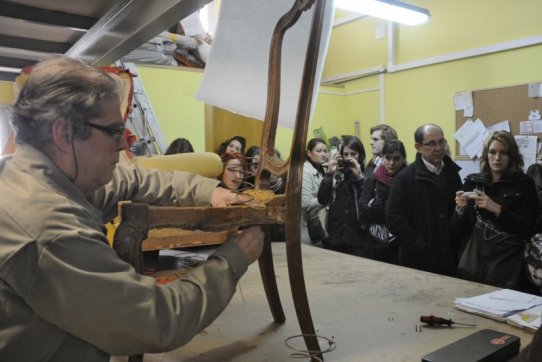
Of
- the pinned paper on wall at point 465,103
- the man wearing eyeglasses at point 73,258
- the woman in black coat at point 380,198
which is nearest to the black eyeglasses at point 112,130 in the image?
the man wearing eyeglasses at point 73,258

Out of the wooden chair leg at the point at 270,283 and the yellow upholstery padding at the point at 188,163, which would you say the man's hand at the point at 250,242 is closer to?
the wooden chair leg at the point at 270,283

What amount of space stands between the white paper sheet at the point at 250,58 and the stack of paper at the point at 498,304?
83 centimetres

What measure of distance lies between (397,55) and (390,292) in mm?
3628

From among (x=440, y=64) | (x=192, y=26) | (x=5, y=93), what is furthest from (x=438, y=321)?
(x=192, y=26)

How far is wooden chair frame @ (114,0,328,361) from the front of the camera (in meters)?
0.84

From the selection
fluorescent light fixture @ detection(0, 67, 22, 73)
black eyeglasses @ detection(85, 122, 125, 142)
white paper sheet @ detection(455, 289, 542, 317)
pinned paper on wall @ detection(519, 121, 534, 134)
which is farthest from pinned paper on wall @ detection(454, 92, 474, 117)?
black eyeglasses @ detection(85, 122, 125, 142)

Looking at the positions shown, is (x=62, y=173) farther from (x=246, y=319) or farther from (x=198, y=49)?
(x=198, y=49)

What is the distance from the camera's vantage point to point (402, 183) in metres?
2.35

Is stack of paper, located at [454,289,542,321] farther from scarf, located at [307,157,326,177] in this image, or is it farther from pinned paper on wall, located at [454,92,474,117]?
pinned paper on wall, located at [454,92,474,117]

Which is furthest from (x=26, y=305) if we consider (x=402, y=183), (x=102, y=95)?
(x=402, y=183)

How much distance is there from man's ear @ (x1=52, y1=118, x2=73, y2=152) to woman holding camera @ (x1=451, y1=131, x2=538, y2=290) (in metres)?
1.85

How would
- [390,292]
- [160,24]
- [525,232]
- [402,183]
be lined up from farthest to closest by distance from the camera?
1. [402,183]
2. [525,232]
3. [390,292]
4. [160,24]

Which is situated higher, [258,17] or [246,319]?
[258,17]

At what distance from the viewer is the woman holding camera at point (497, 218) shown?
2018mm
